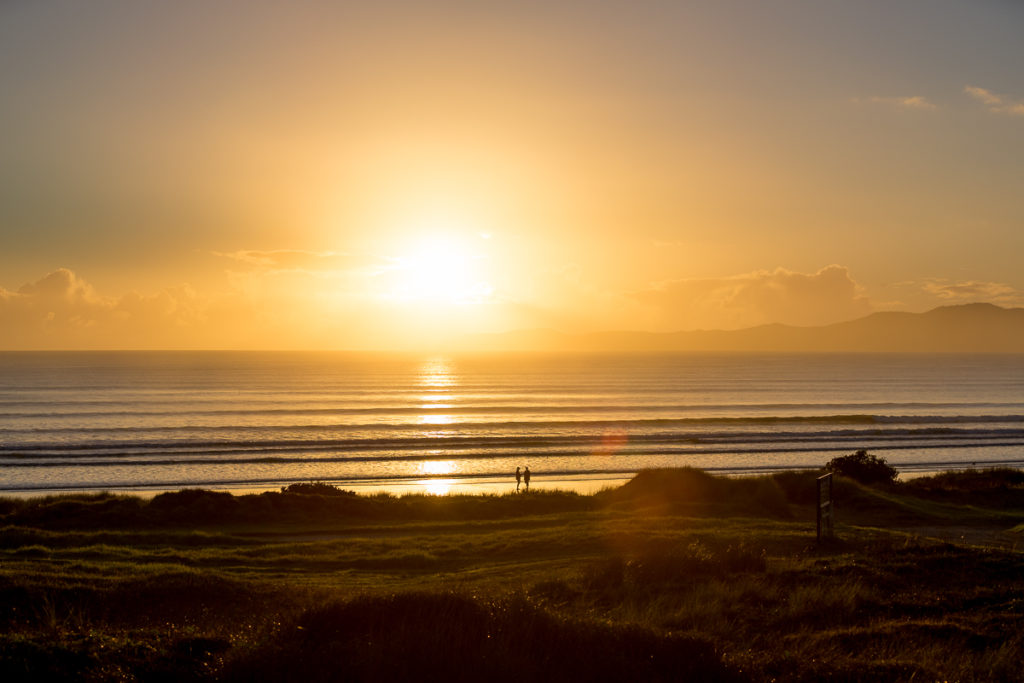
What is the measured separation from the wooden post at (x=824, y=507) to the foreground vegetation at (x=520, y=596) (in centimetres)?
31

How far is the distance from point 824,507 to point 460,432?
53.4 m

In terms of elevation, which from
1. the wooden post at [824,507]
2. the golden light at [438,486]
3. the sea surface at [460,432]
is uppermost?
the wooden post at [824,507]

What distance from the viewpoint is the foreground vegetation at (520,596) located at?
744 centimetres

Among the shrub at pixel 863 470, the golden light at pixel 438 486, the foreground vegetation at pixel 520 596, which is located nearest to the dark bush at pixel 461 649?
the foreground vegetation at pixel 520 596

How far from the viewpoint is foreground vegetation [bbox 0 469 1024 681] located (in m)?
7.44

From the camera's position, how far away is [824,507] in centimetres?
1642

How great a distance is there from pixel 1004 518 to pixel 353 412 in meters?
71.2

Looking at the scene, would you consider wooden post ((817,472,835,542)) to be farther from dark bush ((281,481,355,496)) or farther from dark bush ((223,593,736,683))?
dark bush ((281,481,355,496))

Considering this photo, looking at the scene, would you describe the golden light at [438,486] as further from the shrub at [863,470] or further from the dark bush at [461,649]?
the dark bush at [461,649]

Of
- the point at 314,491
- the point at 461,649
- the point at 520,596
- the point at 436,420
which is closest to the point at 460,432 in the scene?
the point at 436,420

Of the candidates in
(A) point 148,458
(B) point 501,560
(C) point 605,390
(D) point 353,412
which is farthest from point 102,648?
(C) point 605,390

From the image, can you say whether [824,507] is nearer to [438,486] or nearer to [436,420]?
[438,486]

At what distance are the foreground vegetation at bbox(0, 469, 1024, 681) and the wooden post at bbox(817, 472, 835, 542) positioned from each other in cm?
31

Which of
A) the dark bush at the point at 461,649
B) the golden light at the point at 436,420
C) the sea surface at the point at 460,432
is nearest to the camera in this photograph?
the dark bush at the point at 461,649
